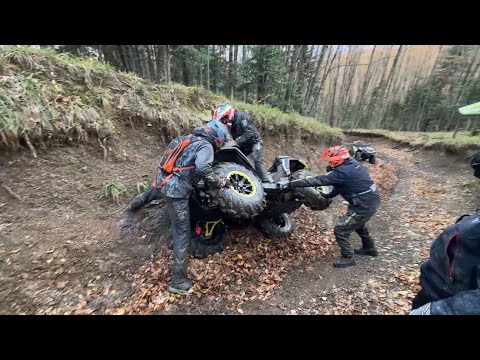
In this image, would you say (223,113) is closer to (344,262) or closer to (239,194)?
(239,194)

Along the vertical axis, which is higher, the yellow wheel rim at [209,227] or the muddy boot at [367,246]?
the yellow wheel rim at [209,227]

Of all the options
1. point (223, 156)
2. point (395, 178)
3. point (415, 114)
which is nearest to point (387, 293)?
point (223, 156)

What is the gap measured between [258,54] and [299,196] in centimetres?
1052

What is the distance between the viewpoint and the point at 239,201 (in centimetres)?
442

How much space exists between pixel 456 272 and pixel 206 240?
4131 millimetres

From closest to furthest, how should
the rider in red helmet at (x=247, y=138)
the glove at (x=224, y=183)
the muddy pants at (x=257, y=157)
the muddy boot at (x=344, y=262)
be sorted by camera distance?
the glove at (x=224, y=183)
the muddy boot at (x=344, y=262)
the muddy pants at (x=257, y=157)
the rider in red helmet at (x=247, y=138)

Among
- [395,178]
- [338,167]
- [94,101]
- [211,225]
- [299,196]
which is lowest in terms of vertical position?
[395,178]

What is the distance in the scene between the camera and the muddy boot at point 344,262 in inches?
215

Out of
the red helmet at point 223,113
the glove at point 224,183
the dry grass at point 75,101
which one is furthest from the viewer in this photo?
the red helmet at point 223,113

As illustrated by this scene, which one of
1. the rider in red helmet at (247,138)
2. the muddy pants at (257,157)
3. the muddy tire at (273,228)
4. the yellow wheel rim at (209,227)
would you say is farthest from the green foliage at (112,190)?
the muddy tire at (273,228)

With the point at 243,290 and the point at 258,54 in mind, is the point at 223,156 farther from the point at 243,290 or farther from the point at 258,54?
the point at 258,54

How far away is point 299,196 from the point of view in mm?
5391

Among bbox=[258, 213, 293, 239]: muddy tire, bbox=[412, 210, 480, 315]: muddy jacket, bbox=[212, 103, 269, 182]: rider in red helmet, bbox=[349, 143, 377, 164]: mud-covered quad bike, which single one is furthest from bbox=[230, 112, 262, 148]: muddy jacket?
bbox=[349, 143, 377, 164]: mud-covered quad bike

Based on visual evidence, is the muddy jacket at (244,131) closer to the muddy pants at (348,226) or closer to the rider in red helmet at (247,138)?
the rider in red helmet at (247,138)
